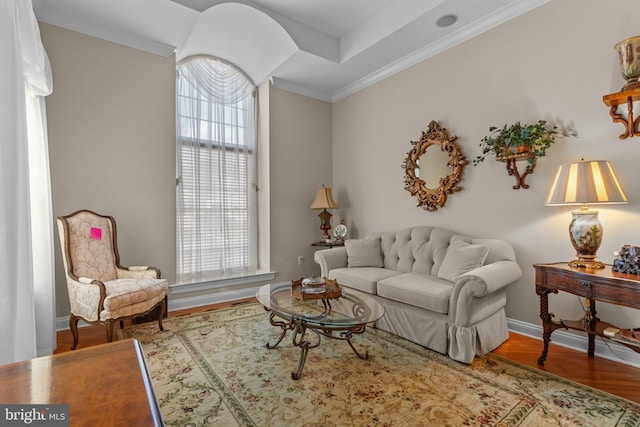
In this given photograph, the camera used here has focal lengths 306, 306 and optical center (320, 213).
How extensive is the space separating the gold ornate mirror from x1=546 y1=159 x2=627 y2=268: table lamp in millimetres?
1105

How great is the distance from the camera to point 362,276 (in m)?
3.19

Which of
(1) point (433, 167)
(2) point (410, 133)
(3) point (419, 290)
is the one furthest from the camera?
(2) point (410, 133)

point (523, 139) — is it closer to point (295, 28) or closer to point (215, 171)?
point (295, 28)

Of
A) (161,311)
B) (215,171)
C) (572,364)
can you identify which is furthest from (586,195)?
(215,171)

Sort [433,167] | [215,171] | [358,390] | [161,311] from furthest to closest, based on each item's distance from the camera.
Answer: [215,171]
[433,167]
[161,311]
[358,390]

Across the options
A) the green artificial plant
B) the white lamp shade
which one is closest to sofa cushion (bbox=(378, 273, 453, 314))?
the white lamp shade

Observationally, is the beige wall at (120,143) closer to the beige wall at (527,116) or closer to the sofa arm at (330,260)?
the sofa arm at (330,260)

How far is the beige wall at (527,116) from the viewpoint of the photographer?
2.38m

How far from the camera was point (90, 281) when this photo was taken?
2555mm

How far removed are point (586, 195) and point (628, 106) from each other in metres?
0.74

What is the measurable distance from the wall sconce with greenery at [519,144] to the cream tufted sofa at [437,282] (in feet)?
2.38

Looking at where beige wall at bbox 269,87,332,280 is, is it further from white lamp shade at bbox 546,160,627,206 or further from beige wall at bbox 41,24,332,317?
white lamp shade at bbox 546,160,627,206

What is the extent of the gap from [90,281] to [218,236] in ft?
5.82

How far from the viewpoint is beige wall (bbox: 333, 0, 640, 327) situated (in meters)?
2.38
